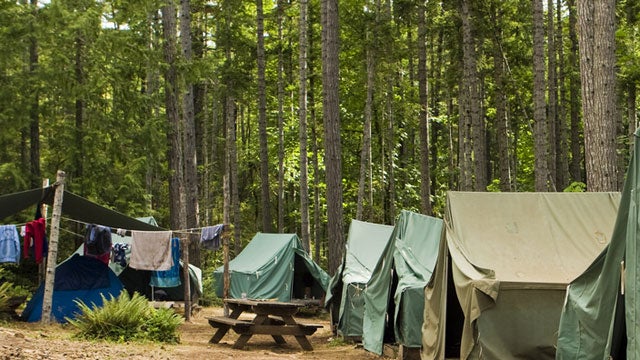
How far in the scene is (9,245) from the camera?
13695mm

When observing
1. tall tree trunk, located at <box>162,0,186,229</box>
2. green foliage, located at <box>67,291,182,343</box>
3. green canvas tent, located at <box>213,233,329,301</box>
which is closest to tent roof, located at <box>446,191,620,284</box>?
green foliage, located at <box>67,291,182,343</box>

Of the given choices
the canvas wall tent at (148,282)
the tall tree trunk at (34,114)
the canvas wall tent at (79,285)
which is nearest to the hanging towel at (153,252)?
the canvas wall tent at (79,285)

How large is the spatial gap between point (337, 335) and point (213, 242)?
3285mm

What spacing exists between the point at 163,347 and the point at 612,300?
295 inches

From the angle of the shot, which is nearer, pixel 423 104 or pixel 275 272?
pixel 275 272

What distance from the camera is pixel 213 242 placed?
16.6 metres

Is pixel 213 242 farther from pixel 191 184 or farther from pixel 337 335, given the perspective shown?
pixel 191 184

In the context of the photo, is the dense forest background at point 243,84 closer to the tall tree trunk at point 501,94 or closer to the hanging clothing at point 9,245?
the tall tree trunk at point 501,94

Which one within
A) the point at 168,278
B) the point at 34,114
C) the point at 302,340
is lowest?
the point at 302,340

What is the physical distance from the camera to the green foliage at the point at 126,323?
12.5 metres

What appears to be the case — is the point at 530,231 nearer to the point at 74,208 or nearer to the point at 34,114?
the point at 74,208

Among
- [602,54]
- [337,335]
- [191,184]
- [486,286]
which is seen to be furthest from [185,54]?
[486,286]

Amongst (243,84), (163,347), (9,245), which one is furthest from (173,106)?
(163,347)

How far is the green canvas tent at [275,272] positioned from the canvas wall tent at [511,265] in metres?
9.30
